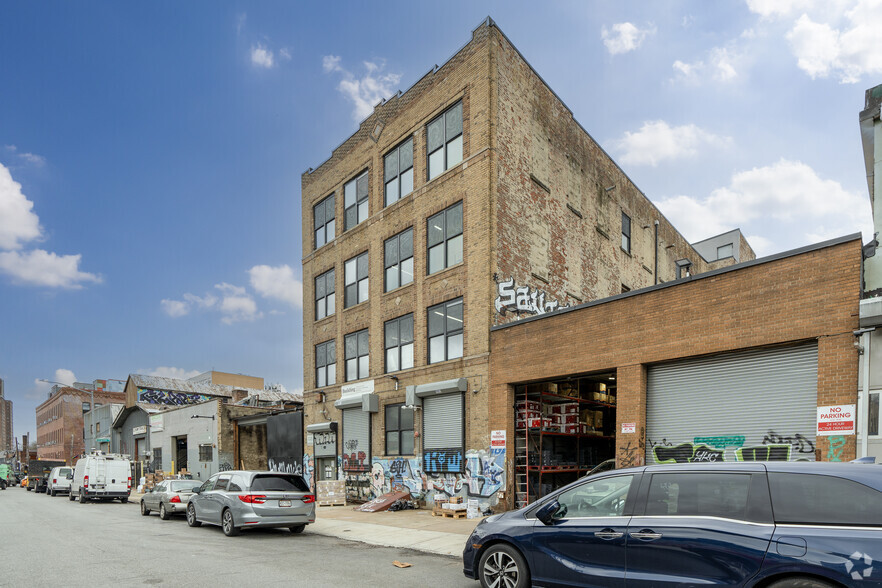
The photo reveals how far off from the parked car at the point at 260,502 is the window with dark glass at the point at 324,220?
13.4m

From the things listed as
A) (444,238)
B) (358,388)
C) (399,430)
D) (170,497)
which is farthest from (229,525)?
(444,238)

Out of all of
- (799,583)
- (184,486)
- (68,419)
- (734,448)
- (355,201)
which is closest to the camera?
(799,583)

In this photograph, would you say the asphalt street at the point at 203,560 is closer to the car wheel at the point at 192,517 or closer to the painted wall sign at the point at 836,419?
the car wheel at the point at 192,517

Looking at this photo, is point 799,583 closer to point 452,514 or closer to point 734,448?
point 734,448

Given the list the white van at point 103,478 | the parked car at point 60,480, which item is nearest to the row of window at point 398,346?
the white van at point 103,478

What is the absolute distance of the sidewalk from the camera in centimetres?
1159

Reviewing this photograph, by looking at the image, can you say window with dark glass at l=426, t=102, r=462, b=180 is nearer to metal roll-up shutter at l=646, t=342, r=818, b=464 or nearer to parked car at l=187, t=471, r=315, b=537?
metal roll-up shutter at l=646, t=342, r=818, b=464

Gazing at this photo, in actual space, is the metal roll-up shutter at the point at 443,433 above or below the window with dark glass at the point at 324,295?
below

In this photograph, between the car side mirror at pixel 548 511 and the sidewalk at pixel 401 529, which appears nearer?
the car side mirror at pixel 548 511

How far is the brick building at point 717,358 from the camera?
1080 cm

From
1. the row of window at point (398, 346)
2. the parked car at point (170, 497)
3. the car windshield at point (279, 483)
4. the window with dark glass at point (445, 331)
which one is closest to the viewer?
the car windshield at point (279, 483)

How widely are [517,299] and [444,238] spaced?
3256mm

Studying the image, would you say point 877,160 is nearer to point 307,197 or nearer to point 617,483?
point 617,483

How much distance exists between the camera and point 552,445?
18375mm
